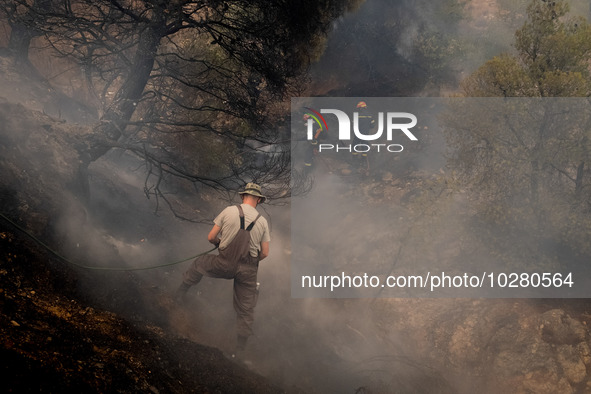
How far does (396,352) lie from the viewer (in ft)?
26.6

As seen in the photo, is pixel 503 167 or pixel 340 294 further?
pixel 340 294

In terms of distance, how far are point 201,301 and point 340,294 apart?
4.33m

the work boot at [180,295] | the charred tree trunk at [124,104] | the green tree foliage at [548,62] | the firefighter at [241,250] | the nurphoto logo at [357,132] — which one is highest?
the nurphoto logo at [357,132]

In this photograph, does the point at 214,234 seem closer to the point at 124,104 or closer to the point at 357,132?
the point at 124,104

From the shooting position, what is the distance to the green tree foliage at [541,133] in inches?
321

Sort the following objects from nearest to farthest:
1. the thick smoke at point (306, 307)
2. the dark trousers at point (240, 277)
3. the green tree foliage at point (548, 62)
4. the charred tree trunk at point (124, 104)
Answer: the dark trousers at point (240, 277) < the thick smoke at point (306, 307) < the charred tree trunk at point (124, 104) < the green tree foliage at point (548, 62)

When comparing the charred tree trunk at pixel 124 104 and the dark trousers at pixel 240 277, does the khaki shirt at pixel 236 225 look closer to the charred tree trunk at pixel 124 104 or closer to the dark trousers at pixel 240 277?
the dark trousers at pixel 240 277

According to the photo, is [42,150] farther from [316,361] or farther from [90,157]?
[316,361]

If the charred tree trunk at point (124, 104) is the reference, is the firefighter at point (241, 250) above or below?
below

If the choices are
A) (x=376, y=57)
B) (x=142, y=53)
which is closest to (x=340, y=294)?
(x=142, y=53)

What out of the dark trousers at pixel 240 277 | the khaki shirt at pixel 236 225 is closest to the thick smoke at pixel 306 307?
the dark trousers at pixel 240 277

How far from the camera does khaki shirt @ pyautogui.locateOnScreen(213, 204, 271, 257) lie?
17.9ft

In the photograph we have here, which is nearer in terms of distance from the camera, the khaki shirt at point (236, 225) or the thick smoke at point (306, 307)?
the khaki shirt at point (236, 225)

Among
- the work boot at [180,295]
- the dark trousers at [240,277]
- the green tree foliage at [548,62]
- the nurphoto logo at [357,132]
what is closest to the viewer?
the dark trousers at [240,277]
